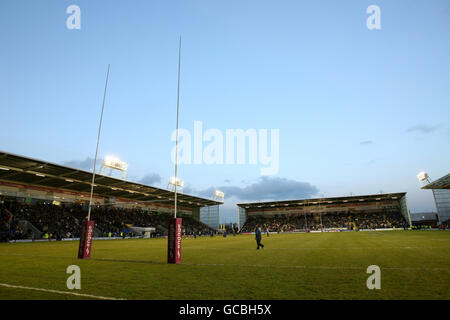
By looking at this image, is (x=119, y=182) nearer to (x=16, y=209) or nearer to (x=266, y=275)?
(x=16, y=209)

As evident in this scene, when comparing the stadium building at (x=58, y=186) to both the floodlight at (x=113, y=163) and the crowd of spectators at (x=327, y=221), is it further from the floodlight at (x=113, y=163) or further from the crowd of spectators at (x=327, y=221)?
the crowd of spectators at (x=327, y=221)

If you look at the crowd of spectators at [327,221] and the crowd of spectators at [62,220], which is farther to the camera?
the crowd of spectators at [327,221]

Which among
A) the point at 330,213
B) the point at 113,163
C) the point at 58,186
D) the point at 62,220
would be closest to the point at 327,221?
the point at 330,213

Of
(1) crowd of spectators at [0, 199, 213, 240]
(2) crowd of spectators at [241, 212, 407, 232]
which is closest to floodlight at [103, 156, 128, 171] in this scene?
(1) crowd of spectators at [0, 199, 213, 240]

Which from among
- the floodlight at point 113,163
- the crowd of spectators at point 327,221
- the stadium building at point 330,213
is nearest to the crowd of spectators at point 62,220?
the floodlight at point 113,163

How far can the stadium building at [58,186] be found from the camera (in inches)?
1180

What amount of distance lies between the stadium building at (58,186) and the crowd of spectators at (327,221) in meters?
29.3

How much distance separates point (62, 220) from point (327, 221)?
5923cm

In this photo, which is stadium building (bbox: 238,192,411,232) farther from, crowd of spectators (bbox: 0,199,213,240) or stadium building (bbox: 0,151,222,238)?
crowd of spectators (bbox: 0,199,213,240)

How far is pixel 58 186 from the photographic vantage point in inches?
1549

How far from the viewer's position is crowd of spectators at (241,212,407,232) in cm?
5812

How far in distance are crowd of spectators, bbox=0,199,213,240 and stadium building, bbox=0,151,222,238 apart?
124 centimetres

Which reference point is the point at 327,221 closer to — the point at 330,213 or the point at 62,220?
the point at 330,213
